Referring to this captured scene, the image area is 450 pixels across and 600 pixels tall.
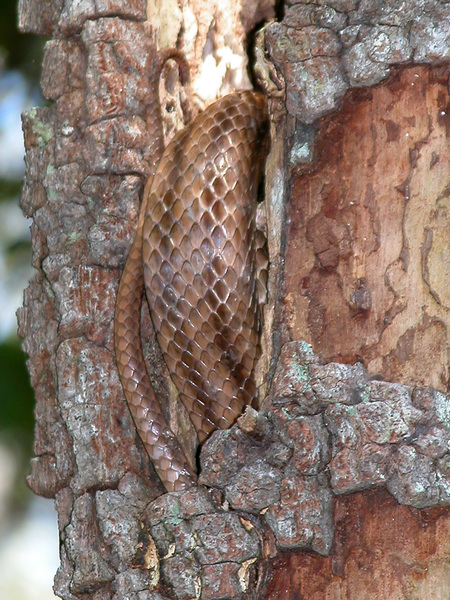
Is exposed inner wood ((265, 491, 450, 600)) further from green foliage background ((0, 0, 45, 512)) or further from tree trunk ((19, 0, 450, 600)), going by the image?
green foliage background ((0, 0, 45, 512))

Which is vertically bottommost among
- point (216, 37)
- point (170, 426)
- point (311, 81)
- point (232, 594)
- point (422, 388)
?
point (232, 594)

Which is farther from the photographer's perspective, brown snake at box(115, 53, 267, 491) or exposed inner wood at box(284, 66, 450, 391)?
brown snake at box(115, 53, 267, 491)

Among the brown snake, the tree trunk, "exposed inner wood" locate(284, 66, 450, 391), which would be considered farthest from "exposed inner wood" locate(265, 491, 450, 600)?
the brown snake

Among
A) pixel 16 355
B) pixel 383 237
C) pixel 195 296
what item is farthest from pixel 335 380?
pixel 16 355

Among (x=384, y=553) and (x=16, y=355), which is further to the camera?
(x=16, y=355)

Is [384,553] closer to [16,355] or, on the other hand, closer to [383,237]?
[383,237]

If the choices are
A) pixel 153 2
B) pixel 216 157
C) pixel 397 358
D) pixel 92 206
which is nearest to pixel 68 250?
pixel 92 206

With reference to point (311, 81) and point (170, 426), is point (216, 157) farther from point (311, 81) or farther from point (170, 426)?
point (170, 426)
